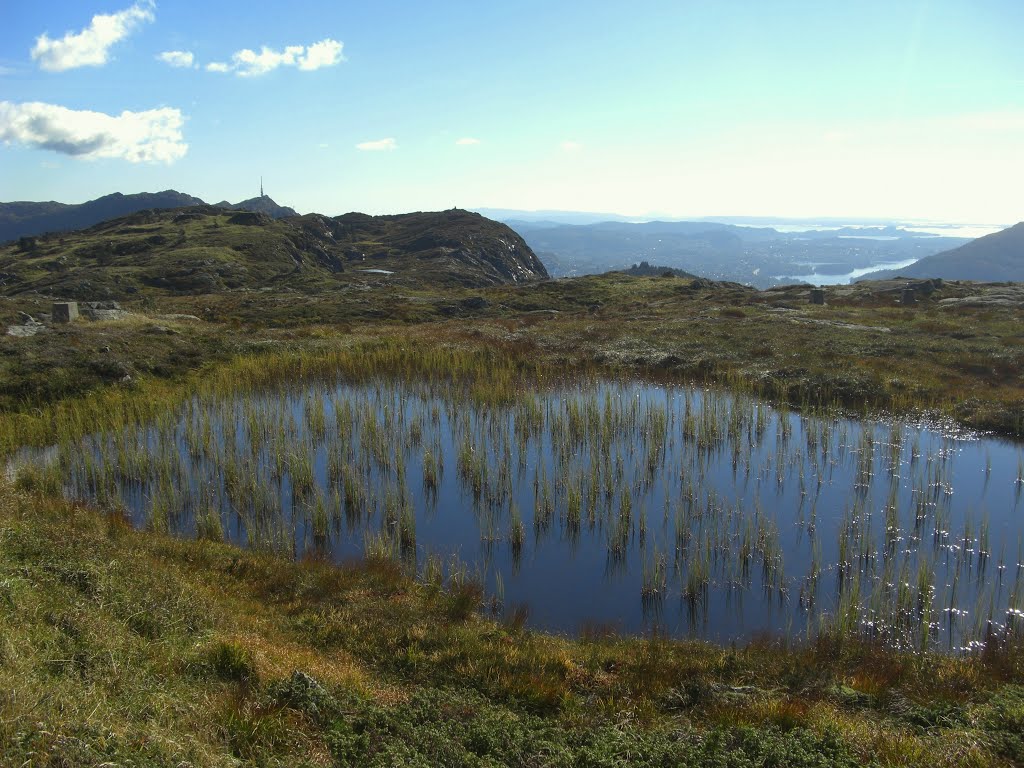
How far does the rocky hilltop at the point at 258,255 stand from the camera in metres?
87.8

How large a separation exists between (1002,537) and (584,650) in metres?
13.2

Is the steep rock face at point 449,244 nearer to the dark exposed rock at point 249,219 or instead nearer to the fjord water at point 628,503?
the dark exposed rock at point 249,219

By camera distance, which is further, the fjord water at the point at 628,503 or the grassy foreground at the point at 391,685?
the fjord water at the point at 628,503

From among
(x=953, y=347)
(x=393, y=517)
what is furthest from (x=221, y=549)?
(x=953, y=347)

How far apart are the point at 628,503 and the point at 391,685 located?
33.3 feet

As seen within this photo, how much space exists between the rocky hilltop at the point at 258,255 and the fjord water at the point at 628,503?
208 ft

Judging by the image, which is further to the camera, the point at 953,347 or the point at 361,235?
the point at 361,235

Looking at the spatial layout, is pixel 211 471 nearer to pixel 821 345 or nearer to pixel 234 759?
pixel 234 759

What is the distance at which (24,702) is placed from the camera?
21.4ft

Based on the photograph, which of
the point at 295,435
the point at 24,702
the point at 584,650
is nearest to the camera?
the point at 24,702

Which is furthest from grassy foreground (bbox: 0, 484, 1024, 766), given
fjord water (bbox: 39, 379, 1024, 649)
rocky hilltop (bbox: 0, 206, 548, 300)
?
rocky hilltop (bbox: 0, 206, 548, 300)

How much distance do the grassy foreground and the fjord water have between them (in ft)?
6.95

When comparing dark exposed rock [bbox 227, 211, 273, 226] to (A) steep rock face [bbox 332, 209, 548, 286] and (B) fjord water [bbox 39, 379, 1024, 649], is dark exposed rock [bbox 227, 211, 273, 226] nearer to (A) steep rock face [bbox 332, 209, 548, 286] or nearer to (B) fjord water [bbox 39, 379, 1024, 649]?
(A) steep rock face [bbox 332, 209, 548, 286]

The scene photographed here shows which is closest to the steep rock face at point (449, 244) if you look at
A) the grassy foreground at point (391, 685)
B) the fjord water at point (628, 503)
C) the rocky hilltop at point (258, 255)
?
the rocky hilltop at point (258, 255)
